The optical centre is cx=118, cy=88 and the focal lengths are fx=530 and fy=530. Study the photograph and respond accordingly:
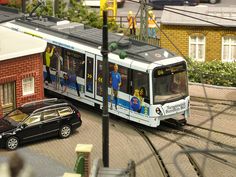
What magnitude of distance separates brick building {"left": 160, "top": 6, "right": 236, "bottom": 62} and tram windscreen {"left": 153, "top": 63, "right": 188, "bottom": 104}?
737 centimetres

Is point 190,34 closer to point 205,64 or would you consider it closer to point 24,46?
point 205,64

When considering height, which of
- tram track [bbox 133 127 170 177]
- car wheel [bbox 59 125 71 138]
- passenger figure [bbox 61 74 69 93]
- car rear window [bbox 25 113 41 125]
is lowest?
tram track [bbox 133 127 170 177]

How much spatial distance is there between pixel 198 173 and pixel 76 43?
8.06 m

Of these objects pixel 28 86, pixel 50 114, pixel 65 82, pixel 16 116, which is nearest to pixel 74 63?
pixel 65 82

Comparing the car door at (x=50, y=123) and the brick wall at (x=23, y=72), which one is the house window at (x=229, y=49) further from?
the car door at (x=50, y=123)

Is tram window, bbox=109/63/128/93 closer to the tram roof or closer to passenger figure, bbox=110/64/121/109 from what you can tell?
passenger figure, bbox=110/64/121/109

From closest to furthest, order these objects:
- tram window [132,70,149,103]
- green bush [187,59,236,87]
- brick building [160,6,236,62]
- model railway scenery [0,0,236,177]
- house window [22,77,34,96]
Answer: model railway scenery [0,0,236,177] < tram window [132,70,149,103] < house window [22,77,34,96] < green bush [187,59,236,87] < brick building [160,6,236,62]

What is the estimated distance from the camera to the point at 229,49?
84.0 ft

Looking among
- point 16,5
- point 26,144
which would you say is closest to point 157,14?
point 16,5

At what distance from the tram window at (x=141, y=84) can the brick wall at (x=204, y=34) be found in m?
7.94

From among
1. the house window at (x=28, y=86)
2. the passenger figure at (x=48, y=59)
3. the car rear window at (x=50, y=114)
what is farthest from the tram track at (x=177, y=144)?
the passenger figure at (x=48, y=59)

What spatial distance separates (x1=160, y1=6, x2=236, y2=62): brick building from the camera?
25.3 m

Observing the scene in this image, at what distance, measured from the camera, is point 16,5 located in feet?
119

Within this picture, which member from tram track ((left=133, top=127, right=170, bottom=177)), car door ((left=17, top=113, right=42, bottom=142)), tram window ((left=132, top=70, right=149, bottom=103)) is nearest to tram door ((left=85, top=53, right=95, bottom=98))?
tram window ((left=132, top=70, right=149, bottom=103))
